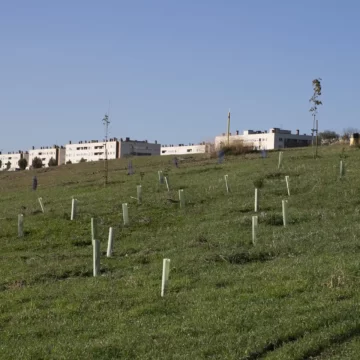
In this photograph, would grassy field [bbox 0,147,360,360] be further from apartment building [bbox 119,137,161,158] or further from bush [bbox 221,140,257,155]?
apartment building [bbox 119,137,161,158]

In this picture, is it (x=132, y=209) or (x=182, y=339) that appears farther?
(x=132, y=209)

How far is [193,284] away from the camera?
11.7 metres

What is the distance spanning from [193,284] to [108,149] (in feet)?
527

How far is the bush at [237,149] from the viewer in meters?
61.4

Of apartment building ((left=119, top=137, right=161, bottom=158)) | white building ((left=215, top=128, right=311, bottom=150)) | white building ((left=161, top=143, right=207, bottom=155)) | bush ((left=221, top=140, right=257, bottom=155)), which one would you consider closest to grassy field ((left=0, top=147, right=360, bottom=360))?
bush ((left=221, top=140, right=257, bottom=155))

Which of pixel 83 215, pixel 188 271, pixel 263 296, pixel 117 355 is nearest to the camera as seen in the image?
pixel 117 355

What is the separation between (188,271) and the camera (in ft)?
42.7

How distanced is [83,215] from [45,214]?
194cm

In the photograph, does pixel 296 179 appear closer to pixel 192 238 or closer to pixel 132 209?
pixel 132 209

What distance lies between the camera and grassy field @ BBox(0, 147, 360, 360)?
8039mm

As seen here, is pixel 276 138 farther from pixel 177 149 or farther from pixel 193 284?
pixel 193 284

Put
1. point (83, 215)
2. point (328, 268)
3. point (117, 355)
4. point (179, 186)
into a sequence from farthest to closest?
point (179, 186), point (83, 215), point (328, 268), point (117, 355)

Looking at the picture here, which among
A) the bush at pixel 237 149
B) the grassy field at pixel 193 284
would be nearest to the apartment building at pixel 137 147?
the bush at pixel 237 149

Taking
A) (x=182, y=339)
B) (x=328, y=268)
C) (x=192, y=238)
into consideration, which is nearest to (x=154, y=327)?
(x=182, y=339)
